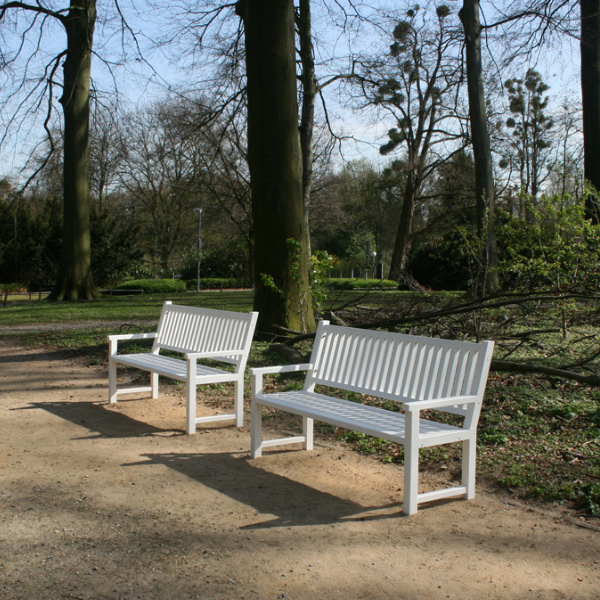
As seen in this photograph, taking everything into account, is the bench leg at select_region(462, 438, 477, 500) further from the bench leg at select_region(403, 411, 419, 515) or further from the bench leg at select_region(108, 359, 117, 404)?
the bench leg at select_region(108, 359, 117, 404)

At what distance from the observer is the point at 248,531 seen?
3.67m

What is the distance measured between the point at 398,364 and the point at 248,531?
5.89 ft

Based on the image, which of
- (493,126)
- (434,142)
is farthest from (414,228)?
(493,126)

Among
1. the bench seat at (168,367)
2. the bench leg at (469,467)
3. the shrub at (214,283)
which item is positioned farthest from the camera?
the shrub at (214,283)

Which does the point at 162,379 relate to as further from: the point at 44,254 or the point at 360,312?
the point at 44,254

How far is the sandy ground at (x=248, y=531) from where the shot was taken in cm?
303

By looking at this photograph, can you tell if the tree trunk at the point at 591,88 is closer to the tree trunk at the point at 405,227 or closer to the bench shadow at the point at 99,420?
the bench shadow at the point at 99,420

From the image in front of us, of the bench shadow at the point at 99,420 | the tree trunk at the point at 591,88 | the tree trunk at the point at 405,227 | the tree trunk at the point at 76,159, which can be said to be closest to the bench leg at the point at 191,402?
the bench shadow at the point at 99,420

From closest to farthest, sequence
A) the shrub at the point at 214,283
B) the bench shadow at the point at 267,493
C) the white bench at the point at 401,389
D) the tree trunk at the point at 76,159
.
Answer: the bench shadow at the point at 267,493 → the white bench at the point at 401,389 → the tree trunk at the point at 76,159 → the shrub at the point at 214,283

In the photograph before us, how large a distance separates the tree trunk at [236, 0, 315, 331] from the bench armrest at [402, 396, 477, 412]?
6.01m

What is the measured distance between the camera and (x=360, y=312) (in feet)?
31.4

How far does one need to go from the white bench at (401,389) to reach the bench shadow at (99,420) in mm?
1308

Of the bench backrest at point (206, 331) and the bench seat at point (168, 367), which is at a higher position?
the bench backrest at point (206, 331)

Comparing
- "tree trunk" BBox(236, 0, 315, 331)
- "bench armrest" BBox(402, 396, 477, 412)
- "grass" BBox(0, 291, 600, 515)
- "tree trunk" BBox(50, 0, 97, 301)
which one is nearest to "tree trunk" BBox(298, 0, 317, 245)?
"tree trunk" BBox(236, 0, 315, 331)
